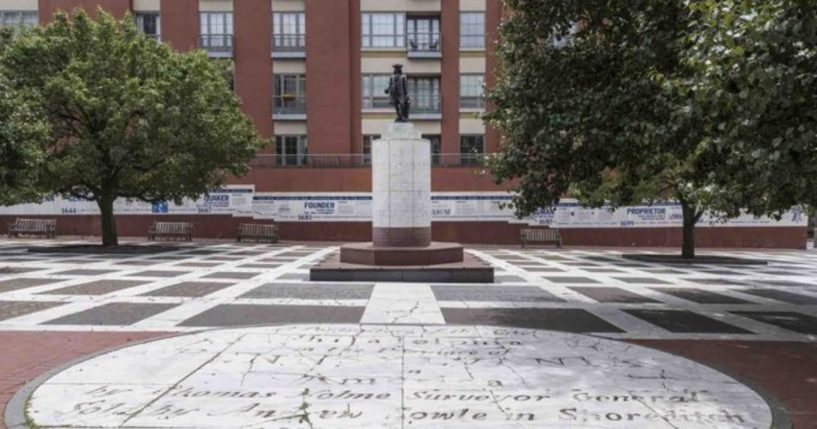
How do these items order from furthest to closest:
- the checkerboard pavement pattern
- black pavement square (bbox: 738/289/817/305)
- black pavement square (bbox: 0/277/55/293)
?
1. black pavement square (bbox: 738/289/817/305)
2. black pavement square (bbox: 0/277/55/293)
3. the checkerboard pavement pattern

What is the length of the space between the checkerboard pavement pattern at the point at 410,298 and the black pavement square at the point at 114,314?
16 mm

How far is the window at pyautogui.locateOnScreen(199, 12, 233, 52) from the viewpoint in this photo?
34219 mm

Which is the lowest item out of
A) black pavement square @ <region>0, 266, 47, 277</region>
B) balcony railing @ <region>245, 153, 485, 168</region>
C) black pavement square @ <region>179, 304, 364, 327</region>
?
black pavement square @ <region>179, 304, 364, 327</region>

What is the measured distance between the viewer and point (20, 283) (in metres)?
13.9

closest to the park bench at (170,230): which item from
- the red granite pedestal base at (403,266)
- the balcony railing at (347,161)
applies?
the balcony railing at (347,161)

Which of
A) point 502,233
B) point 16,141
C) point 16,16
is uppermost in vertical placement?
point 16,16

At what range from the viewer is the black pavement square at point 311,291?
12.4 meters

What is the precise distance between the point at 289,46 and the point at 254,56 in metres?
1.99

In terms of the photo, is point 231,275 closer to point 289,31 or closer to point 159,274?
point 159,274

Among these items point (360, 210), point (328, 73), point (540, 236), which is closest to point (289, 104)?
point (328, 73)

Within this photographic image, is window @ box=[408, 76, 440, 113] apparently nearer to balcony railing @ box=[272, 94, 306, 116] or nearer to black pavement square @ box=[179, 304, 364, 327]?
balcony railing @ box=[272, 94, 306, 116]

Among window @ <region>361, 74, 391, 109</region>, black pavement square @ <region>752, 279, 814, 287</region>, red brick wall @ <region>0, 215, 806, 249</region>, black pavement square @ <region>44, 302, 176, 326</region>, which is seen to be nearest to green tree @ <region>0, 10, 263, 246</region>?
red brick wall @ <region>0, 215, 806, 249</region>

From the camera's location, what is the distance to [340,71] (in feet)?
111

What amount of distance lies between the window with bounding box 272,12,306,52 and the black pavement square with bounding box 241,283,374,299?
23111 millimetres
